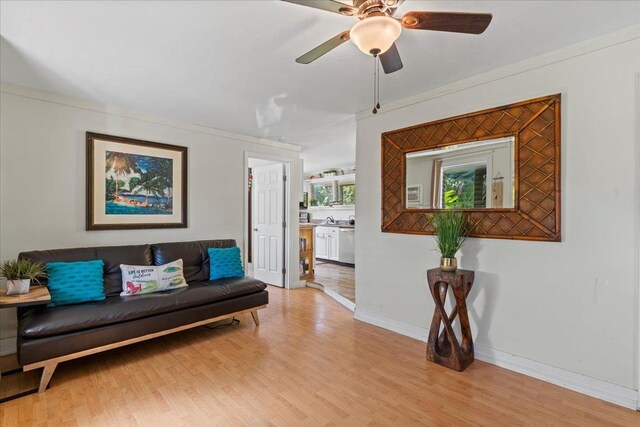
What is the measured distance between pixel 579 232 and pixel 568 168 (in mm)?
457

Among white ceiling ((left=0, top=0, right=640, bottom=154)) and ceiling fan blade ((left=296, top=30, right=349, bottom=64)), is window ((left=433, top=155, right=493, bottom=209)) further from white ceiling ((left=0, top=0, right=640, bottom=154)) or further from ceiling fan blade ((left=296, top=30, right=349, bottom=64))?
ceiling fan blade ((left=296, top=30, right=349, bottom=64))

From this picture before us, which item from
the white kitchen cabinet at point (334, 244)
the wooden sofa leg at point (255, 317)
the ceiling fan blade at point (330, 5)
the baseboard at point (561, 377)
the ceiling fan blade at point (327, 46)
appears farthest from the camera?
the white kitchen cabinet at point (334, 244)

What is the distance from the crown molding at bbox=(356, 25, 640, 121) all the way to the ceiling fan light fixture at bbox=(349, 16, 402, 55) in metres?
1.51

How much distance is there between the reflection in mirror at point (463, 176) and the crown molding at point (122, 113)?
2.39 m

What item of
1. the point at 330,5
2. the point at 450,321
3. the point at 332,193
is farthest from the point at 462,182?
the point at 332,193

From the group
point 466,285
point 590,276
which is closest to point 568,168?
point 590,276

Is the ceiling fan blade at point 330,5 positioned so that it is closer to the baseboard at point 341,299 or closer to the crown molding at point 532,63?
the crown molding at point 532,63

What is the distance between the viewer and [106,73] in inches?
99.7

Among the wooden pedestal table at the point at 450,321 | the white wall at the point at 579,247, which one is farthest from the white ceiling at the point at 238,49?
the wooden pedestal table at the point at 450,321

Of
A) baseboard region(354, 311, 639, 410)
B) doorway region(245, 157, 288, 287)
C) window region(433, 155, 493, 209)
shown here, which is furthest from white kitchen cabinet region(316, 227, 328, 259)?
window region(433, 155, 493, 209)

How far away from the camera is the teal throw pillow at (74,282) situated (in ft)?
8.14

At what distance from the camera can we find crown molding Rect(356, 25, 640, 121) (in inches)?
80.0

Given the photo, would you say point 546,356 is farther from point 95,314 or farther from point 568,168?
point 95,314

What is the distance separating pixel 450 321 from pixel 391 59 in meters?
2.02
